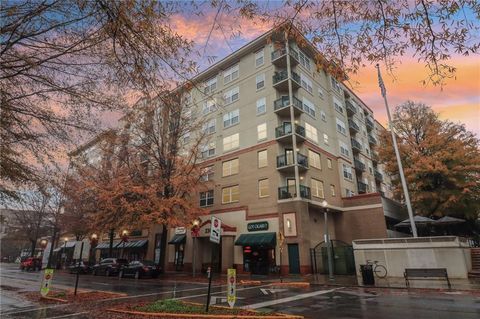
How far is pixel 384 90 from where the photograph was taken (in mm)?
24750

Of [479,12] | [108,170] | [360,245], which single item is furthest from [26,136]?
[108,170]

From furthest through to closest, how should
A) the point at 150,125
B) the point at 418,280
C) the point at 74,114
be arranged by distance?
1. the point at 150,125
2. the point at 418,280
3. the point at 74,114

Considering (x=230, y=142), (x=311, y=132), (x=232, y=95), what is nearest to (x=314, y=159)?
(x=311, y=132)

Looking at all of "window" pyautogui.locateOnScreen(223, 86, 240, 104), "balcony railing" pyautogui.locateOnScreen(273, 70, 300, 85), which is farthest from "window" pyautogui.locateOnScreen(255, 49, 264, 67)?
"window" pyautogui.locateOnScreen(223, 86, 240, 104)

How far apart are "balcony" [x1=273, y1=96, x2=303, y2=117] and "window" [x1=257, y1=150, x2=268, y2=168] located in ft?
14.4

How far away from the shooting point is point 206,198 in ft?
111

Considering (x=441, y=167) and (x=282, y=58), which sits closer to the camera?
(x=441, y=167)

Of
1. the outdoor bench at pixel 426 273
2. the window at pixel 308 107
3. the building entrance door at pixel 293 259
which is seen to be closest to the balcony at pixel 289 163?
the window at pixel 308 107

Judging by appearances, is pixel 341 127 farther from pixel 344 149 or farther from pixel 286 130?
pixel 286 130

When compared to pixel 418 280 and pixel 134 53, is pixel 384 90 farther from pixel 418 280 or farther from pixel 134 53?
pixel 134 53

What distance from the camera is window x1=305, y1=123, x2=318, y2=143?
31.0 meters

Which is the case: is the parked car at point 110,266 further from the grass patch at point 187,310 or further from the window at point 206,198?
the grass patch at point 187,310

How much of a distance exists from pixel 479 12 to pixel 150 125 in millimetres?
25226

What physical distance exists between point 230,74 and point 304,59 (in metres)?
8.97
